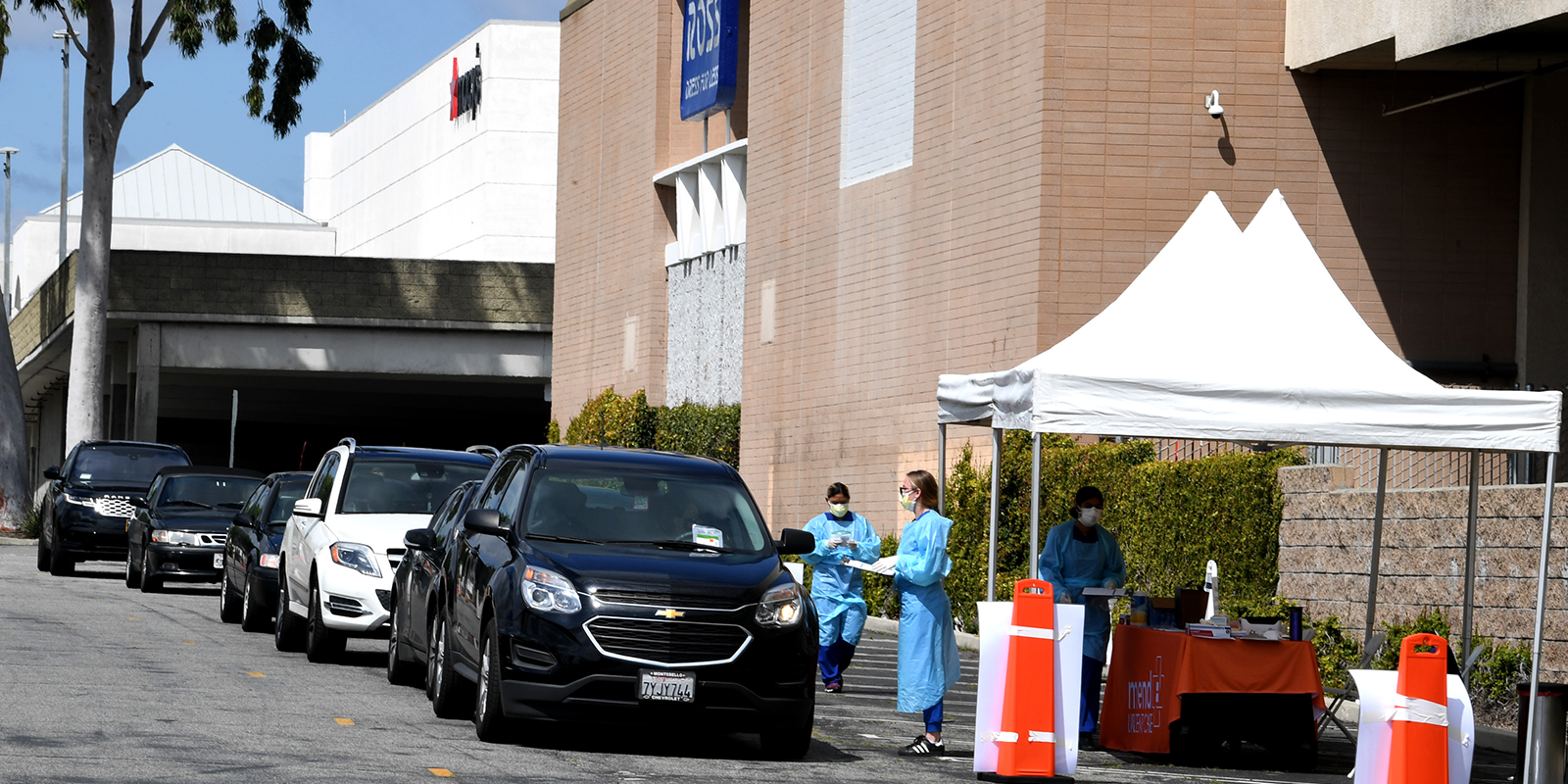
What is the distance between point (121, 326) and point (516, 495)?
119 feet

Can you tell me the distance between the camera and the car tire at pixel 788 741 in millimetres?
11469

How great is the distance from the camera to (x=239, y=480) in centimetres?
2564

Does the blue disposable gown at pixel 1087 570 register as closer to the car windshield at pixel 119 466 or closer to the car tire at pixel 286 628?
the car tire at pixel 286 628

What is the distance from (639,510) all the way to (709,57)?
23.0 metres

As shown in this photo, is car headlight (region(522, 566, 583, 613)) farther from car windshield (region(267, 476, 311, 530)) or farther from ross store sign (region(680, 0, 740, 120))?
ross store sign (region(680, 0, 740, 120))

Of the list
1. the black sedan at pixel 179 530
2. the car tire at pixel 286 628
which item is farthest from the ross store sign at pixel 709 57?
the car tire at pixel 286 628

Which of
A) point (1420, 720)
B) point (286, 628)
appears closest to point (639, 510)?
point (1420, 720)

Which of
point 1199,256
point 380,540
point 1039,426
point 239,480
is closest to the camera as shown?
point 1039,426

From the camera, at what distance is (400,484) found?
55.8 feet

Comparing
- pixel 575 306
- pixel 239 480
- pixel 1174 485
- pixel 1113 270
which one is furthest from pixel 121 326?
pixel 1174 485

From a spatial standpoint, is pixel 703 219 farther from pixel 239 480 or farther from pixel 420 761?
pixel 420 761

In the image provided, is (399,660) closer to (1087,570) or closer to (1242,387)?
(1087,570)

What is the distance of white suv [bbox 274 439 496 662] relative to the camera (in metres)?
16.0

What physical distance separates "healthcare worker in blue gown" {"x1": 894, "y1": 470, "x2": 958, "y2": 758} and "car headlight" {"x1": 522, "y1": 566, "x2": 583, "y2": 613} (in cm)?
201
